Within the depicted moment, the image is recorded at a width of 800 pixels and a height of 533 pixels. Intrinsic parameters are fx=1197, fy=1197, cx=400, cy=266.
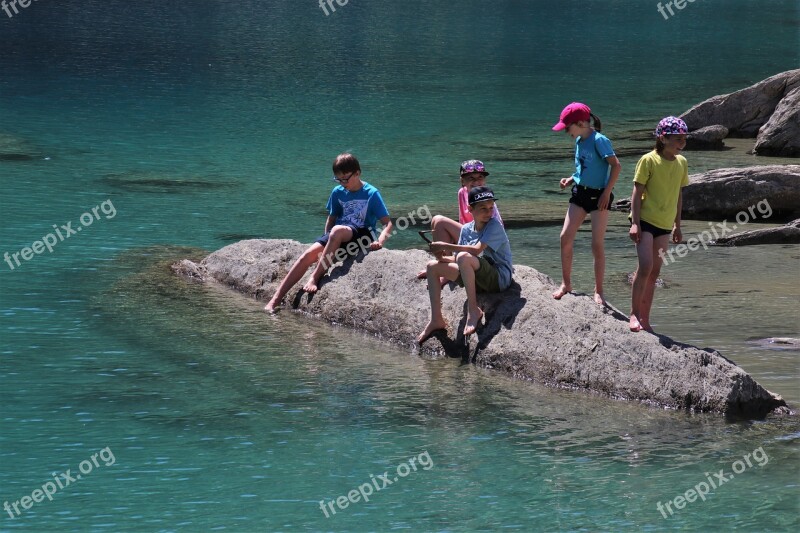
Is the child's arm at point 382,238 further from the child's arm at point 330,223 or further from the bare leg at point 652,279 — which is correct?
the bare leg at point 652,279

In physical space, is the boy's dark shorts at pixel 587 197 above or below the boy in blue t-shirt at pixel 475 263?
above

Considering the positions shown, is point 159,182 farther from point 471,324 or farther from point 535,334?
point 535,334

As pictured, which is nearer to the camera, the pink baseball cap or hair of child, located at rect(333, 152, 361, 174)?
the pink baseball cap

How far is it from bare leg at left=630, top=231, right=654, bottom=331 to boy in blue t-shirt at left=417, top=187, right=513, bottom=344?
99 centimetres

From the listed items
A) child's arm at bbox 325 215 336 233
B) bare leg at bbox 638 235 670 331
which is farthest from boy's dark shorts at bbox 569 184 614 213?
child's arm at bbox 325 215 336 233

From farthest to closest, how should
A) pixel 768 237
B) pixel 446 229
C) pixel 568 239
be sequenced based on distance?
pixel 768 237 < pixel 446 229 < pixel 568 239

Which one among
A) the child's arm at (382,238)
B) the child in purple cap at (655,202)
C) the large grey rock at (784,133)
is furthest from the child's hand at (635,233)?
the large grey rock at (784,133)

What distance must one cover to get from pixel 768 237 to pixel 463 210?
4625mm

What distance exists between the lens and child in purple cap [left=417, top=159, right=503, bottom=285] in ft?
30.2

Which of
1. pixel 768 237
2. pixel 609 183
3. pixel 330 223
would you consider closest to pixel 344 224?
pixel 330 223

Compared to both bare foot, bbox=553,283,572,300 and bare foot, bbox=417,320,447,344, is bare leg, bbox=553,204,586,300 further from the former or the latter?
bare foot, bbox=417,320,447,344

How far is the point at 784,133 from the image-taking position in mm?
18859

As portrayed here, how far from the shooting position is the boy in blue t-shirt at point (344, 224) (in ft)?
33.3

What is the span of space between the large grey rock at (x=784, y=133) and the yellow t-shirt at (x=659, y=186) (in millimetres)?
11424
